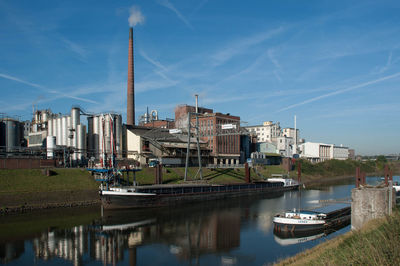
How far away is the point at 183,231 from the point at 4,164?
1058 inches

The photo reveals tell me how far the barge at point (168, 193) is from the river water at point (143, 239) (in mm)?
1797

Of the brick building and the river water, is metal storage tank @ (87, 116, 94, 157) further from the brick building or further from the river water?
the brick building

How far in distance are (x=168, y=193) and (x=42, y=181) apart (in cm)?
1663

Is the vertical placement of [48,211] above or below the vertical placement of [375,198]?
below

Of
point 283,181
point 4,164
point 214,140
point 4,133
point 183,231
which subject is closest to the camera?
point 183,231

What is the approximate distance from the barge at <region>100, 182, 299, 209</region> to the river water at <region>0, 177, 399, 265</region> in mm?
1797

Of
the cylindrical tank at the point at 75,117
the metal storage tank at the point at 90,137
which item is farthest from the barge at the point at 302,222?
the cylindrical tank at the point at 75,117

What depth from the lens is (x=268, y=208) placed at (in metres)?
46.6

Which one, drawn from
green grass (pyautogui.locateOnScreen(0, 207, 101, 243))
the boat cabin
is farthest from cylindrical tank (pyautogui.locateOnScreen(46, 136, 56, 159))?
the boat cabin

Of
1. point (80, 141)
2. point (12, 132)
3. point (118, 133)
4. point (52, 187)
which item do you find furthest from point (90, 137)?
point (52, 187)

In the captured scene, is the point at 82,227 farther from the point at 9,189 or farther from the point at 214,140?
the point at 214,140

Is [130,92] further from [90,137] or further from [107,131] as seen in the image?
[90,137]

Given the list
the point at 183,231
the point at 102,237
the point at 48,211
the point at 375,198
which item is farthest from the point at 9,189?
the point at 375,198

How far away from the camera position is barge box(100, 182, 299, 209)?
4194cm
